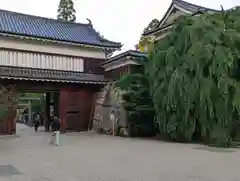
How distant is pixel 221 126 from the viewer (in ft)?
48.4

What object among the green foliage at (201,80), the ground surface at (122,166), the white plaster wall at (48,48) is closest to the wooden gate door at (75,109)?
the white plaster wall at (48,48)

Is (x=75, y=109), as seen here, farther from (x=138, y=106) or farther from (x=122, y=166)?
(x=122, y=166)

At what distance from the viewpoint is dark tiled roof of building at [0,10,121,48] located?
23188 mm

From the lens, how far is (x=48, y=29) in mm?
25094

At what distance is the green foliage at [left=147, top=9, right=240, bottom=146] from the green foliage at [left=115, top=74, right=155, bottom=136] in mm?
3232

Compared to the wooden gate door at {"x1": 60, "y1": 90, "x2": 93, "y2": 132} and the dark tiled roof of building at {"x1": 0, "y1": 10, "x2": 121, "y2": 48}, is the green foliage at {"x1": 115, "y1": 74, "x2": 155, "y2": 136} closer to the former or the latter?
the wooden gate door at {"x1": 60, "y1": 90, "x2": 93, "y2": 132}

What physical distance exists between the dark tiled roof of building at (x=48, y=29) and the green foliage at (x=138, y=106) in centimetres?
598

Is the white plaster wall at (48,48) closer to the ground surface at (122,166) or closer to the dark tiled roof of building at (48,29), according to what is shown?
the dark tiled roof of building at (48,29)

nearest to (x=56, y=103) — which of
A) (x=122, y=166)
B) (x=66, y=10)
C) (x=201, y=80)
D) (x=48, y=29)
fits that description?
(x=48, y=29)

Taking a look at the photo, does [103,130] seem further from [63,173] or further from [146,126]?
[63,173]

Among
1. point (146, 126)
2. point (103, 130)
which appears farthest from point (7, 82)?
point (146, 126)

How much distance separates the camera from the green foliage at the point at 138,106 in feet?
66.0

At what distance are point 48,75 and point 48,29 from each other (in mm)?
4619

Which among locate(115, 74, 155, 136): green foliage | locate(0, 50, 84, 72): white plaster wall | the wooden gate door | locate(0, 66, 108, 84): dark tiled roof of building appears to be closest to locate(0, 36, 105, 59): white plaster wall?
locate(0, 50, 84, 72): white plaster wall
